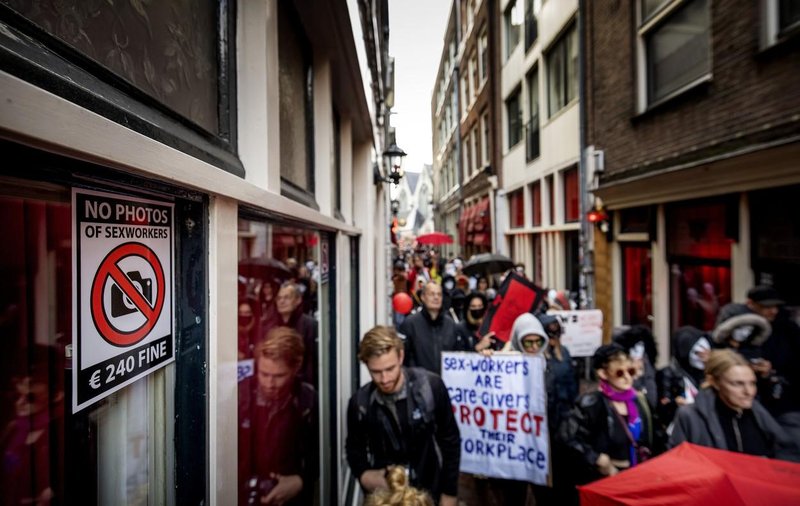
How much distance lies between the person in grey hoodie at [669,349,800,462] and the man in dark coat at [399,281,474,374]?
210 centimetres

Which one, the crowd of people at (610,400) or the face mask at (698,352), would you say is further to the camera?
the face mask at (698,352)

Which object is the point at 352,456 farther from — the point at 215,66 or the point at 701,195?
the point at 701,195

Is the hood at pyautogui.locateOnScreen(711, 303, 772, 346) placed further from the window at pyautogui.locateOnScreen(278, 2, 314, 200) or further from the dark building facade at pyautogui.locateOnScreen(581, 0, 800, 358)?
the window at pyautogui.locateOnScreen(278, 2, 314, 200)

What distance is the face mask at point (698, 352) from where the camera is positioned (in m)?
4.09

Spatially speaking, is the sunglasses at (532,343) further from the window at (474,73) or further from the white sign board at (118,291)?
the window at (474,73)

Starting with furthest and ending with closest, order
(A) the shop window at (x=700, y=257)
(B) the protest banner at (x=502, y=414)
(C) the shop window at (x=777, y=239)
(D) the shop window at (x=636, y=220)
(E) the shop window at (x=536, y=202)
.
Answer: (E) the shop window at (x=536, y=202) → (D) the shop window at (x=636, y=220) → (A) the shop window at (x=700, y=257) → (C) the shop window at (x=777, y=239) → (B) the protest banner at (x=502, y=414)

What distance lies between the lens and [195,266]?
3.68ft

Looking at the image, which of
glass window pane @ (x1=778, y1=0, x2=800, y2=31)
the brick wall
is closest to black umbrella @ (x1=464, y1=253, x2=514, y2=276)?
the brick wall

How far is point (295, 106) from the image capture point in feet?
8.56

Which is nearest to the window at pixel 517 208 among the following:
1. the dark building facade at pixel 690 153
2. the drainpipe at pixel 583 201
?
the drainpipe at pixel 583 201

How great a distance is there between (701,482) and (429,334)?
286cm

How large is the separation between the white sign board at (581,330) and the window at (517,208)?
8.41 meters

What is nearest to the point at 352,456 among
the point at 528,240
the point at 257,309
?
Answer: the point at 257,309

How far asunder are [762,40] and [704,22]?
139cm
